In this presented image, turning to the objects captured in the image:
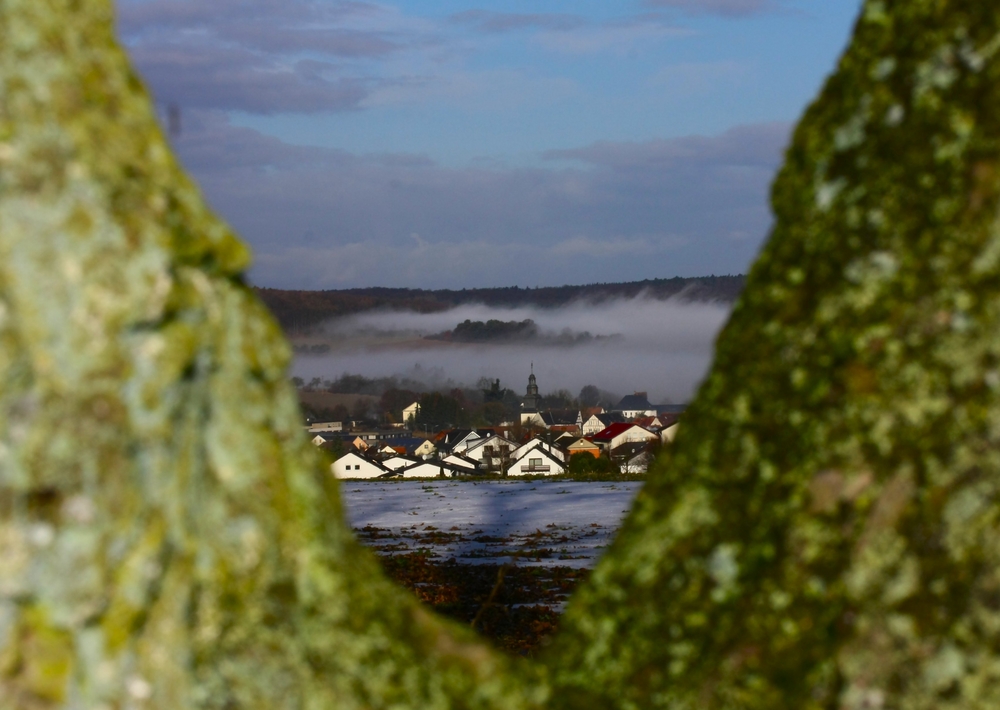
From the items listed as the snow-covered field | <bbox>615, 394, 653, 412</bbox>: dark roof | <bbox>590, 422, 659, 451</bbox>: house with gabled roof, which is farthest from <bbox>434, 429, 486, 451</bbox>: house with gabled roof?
<bbox>615, 394, 653, 412</bbox>: dark roof

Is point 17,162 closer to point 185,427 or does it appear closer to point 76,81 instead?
point 76,81

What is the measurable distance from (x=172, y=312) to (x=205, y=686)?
0.54 meters

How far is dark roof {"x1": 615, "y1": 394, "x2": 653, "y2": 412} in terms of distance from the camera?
108375 millimetres

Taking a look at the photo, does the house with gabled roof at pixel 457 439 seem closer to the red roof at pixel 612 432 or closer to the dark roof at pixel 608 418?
the red roof at pixel 612 432

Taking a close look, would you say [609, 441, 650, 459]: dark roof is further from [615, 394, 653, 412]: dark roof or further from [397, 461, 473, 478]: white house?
[615, 394, 653, 412]: dark roof

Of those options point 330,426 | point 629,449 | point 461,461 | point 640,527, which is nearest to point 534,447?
point 461,461

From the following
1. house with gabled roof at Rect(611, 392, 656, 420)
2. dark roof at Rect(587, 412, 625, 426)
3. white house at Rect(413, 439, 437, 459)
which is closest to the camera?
white house at Rect(413, 439, 437, 459)

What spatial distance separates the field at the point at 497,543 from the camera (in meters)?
7.79

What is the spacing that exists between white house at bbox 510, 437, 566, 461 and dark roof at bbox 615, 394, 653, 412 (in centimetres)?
5755

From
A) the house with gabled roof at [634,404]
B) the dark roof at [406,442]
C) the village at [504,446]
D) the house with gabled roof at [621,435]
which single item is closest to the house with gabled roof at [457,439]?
the village at [504,446]

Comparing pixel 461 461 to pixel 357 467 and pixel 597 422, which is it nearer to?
pixel 357 467

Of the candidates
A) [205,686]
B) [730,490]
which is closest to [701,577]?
[730,490]

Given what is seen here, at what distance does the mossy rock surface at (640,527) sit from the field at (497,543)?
7.40 ft

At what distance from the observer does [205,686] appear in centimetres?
138
